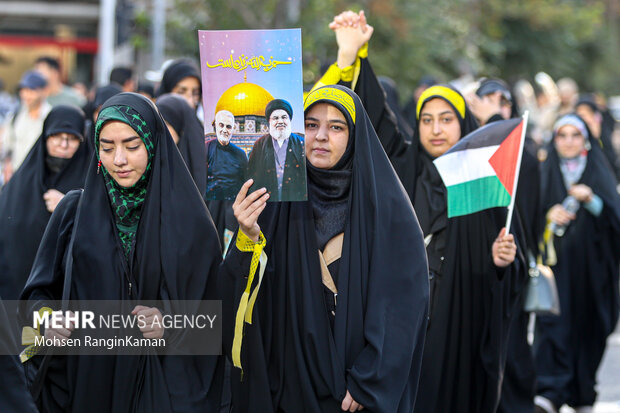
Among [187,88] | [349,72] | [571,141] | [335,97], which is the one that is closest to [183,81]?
[187,88]

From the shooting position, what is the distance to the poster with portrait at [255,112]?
11.0 feet

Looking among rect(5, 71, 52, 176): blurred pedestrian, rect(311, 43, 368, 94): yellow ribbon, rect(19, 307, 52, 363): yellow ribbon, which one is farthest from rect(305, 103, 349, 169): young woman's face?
rect(5, 71, 52, 176): blurred pedestrian

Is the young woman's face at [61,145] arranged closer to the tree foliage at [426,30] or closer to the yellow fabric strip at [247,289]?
the yellow fabric strip at [247,289]

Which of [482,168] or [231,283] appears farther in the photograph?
[482,168]

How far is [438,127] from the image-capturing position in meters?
5.04

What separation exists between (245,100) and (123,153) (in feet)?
1.94

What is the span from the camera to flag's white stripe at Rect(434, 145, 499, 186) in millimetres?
4703

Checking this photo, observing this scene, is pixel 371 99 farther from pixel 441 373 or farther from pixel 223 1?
pixel 223 1

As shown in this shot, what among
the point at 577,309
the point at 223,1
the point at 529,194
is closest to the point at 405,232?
the point at 529,194

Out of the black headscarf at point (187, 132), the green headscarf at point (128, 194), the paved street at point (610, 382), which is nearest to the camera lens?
the green headscarf at point (128, 194)

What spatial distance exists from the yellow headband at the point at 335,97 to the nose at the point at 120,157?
715 millimetres

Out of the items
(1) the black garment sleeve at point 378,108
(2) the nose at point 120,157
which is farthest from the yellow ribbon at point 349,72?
(2) the nose at point 120,157

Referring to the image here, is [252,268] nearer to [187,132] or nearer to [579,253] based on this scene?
[187,132]

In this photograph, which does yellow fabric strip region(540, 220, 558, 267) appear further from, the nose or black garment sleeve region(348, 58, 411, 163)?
the nose
